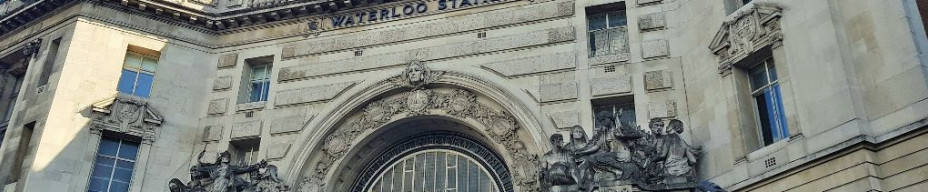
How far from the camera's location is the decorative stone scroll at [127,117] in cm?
2497

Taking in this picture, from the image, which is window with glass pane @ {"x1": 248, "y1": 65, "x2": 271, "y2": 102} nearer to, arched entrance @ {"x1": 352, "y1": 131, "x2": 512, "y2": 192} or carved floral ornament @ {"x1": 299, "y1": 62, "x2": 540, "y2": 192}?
carved floral ornament @ {"x1": 299, "y1": 62, "x2": 540, "y2": 192}

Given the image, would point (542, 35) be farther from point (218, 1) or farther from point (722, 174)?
point (218, 1)

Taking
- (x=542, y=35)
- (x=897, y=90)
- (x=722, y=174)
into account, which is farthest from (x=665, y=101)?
(x=897, y=90)

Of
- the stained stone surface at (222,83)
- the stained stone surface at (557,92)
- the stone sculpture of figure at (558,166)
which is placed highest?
the stained stone surface at (222,83)

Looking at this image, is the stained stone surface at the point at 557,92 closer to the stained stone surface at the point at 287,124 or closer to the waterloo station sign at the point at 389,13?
the waterloo station sign at the point at 389,13

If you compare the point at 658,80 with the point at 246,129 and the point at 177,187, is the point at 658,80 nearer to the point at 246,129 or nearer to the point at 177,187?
the point at 246,129

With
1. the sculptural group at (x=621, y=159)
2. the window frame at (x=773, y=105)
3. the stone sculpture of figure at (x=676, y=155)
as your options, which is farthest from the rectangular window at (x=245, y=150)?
the window frame at (x=773, y=105)

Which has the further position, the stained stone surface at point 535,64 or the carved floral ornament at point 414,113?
the carved floral ornament at point 414,113

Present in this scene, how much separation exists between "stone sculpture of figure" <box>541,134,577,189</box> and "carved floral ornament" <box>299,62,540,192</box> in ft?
8.26

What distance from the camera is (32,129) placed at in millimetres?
25172

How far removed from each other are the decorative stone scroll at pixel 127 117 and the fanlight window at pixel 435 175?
6.95m

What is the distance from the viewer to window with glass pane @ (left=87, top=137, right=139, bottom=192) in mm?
24625

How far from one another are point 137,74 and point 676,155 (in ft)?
55.5

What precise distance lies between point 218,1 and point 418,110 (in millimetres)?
8829
